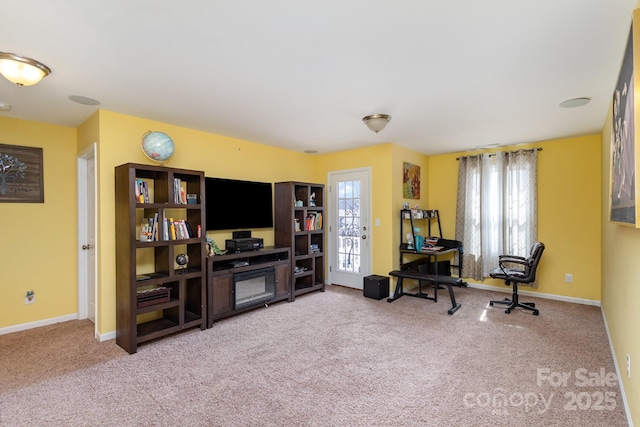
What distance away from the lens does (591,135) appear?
4.31 meters

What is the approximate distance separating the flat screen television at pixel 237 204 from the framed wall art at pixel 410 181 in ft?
7.26

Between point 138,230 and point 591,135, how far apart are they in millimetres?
6049

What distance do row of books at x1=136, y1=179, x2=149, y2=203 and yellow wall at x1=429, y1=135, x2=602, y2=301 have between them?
209 inches

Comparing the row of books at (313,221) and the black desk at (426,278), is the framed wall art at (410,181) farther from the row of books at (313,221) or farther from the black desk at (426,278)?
the row of books at (313,221)

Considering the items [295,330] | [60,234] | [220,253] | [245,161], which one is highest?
[245,161]

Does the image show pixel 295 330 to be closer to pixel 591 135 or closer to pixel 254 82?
pixel 254 82

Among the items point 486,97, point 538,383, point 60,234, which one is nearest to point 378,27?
point 486,97

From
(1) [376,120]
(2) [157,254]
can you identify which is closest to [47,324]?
(2) [157,254]

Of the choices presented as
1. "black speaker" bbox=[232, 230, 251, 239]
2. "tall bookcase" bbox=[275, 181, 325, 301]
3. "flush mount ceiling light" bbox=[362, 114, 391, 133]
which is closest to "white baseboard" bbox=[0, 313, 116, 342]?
"black speaker" bbox=[232, 230, 251, 239]

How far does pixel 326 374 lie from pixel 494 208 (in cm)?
404

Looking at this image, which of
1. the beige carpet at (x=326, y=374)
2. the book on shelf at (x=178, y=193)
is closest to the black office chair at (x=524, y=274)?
the beige carpet at (x=326, y=374)

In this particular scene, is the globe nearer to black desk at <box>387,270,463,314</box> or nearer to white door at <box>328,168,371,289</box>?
white door at <box>328,168,371,289</box>

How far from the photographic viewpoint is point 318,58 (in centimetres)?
221

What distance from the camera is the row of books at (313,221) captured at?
5039 millimetres
